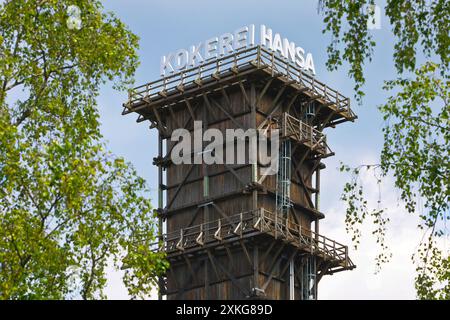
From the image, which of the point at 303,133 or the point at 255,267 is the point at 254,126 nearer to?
the point at 303,133

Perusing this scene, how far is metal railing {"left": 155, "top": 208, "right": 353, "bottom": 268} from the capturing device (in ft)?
265

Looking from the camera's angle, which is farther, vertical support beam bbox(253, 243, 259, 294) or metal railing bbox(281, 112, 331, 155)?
metal railing bbox(281, 112, 331, 155)

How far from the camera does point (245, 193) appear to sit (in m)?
81.6

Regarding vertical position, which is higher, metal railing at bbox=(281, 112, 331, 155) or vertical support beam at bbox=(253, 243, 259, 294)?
metal railing at bbox=(281, 112, 331, 155)

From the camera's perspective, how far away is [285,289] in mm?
83000

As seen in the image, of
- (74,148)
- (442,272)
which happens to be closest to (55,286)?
(74,148)

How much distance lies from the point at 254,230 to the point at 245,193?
245 centimetres

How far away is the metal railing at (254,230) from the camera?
80.8 metres

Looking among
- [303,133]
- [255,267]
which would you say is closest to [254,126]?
[303,133]

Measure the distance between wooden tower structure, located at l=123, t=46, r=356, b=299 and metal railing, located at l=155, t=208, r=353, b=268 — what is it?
6 cm

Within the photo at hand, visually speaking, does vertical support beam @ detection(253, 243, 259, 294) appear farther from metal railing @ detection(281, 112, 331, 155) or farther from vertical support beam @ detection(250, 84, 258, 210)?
metal railing @ detection(281, 112, 331, 155)
